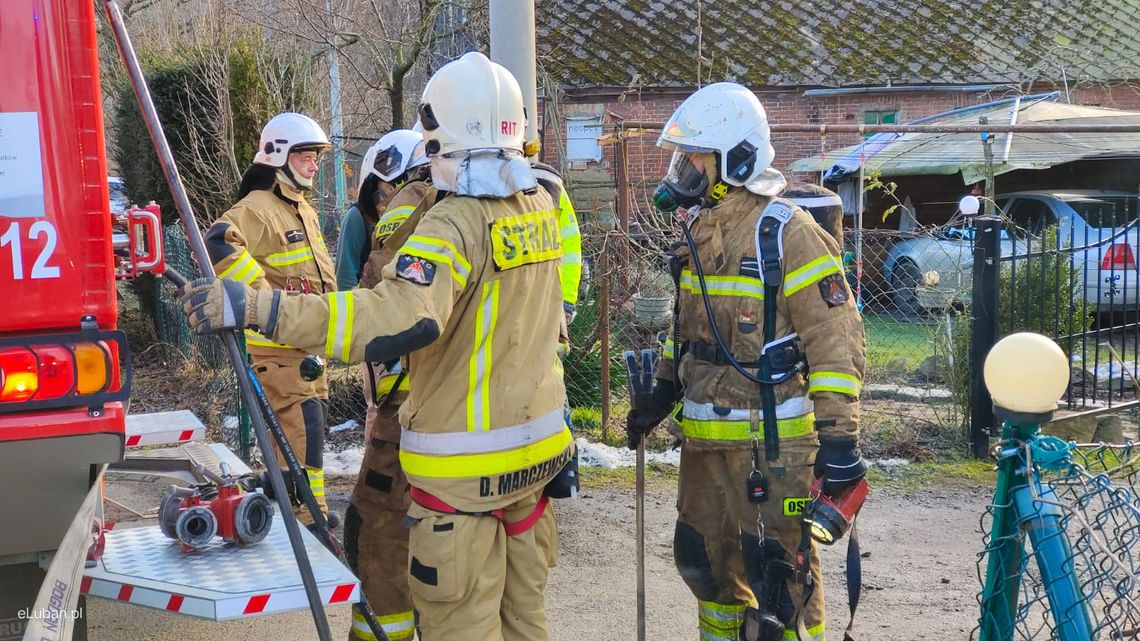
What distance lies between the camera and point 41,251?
2.98m

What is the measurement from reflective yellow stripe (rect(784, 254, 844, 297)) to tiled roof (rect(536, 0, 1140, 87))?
44.7 feet

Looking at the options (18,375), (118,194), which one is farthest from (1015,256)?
(118,194)

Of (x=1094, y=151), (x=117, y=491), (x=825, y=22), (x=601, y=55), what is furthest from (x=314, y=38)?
(x=825, y=22)

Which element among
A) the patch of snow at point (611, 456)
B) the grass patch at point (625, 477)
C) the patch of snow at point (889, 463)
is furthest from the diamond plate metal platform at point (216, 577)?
the patch of snow at point (889, 463)

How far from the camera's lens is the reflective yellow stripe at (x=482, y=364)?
10.1 feet

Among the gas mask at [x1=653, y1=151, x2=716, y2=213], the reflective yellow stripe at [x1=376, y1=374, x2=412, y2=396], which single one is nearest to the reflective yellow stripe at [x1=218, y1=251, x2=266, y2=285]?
the reflective yellow stripe at [x1=376, y1=374, x2=412, y2=396]

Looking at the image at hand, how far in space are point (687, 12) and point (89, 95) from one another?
54.5 ft

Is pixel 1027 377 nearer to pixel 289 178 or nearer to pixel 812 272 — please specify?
pixel 812 272

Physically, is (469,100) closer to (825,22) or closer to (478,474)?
(478,474)

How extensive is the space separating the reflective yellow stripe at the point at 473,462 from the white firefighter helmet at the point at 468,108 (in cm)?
87

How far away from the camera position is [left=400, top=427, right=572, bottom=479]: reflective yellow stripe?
3.08m

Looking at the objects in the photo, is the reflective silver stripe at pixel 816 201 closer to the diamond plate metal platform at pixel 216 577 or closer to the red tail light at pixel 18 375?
the diamond plate metal platform at pixel 216 577

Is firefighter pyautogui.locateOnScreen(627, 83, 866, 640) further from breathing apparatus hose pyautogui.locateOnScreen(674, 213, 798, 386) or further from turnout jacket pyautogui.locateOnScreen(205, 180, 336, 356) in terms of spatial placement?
turnout jacket pyautogui.locateOnScreen(205, 180, 336, 356)

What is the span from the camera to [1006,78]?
698 inches
